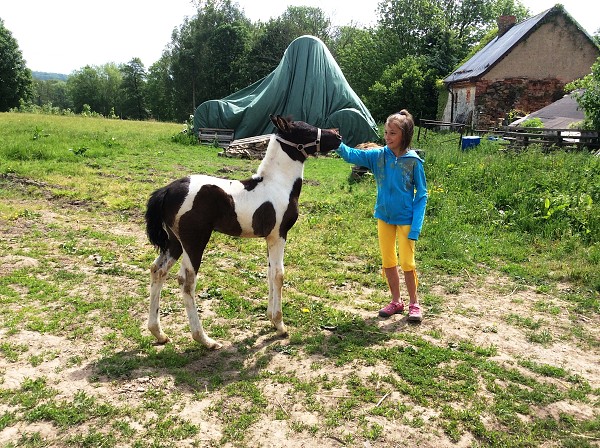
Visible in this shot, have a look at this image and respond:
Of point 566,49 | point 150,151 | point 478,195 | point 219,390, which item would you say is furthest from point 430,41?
point 219,390

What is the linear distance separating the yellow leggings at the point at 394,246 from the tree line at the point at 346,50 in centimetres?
2827

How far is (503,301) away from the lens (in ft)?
17.3

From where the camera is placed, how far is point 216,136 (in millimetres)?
18656

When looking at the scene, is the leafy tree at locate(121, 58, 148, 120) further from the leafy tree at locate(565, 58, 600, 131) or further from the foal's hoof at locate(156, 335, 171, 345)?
the foal's hoof at locate(156, 335, 171, 345)

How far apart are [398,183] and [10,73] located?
52335 millimetres

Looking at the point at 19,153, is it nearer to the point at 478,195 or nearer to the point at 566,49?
the point at 478,195

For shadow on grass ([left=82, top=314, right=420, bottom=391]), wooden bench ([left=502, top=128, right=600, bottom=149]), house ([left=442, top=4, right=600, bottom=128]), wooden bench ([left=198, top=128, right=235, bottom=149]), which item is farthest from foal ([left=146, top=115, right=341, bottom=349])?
house ([left=442, top=4, right=600, bottom=128])

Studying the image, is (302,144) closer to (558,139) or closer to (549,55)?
(558,139)

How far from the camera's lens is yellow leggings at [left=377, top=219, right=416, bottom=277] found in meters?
4.69

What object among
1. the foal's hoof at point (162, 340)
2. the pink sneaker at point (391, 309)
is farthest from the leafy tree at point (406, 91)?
the foal's hoof at point (162, 340)

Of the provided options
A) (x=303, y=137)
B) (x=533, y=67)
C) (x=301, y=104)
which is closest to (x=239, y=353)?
(x=303, y=137)

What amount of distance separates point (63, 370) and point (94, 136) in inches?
594

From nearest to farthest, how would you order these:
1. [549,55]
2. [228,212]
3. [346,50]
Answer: [228,212]
[549,55]
[346,50]

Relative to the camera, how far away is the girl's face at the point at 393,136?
14.7 feet
